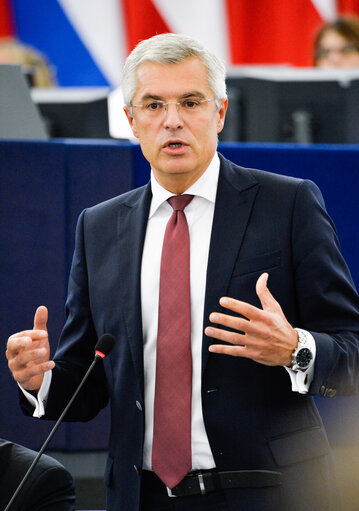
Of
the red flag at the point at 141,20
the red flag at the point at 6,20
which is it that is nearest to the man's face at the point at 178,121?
the red flag at the point at 141,20

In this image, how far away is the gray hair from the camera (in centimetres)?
177

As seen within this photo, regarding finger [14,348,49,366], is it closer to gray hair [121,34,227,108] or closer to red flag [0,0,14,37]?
gray hair [121,34,227,108]

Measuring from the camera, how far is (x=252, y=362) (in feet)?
5.61

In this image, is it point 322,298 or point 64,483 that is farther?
point 64,483

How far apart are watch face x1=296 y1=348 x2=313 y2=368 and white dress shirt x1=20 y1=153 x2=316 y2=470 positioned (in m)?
0.22

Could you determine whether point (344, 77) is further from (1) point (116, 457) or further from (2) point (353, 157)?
(1) point (116, 457)

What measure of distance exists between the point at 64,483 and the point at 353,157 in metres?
1.62

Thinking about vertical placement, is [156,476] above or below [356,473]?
above

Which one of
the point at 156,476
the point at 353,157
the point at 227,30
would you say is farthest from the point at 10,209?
the point at 227,30

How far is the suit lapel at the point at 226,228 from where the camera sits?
67.0 inches

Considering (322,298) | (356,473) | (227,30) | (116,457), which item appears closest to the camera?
(322,298)

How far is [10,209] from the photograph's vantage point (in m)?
2.90

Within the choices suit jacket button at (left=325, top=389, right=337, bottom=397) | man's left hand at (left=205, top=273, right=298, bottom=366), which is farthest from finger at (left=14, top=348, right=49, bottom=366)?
suit jacket button at (left=325, top=389, right=337, bottom=397)

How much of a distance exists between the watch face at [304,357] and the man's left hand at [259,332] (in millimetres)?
15
